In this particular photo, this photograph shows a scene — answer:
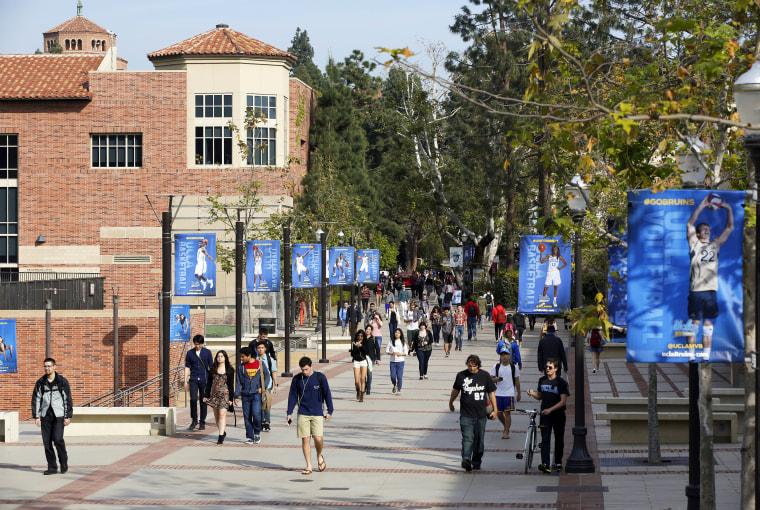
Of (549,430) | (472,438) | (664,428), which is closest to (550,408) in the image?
(549,430)

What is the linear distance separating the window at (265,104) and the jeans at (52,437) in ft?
129

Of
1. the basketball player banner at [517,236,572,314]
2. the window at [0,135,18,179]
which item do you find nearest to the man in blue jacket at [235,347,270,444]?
the basketball player banner at [517,236,572,314]

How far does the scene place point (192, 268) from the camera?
77.6 ft

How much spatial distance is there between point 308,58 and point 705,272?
5244 inches

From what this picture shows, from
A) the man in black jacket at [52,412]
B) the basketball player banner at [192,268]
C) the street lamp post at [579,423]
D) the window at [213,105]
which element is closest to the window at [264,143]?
the window at [213,105]

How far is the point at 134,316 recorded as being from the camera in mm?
30141

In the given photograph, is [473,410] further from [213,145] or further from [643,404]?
[213,145]

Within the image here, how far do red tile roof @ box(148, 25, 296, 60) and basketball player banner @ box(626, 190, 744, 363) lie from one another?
46.4 meters

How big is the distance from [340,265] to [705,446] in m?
28.8

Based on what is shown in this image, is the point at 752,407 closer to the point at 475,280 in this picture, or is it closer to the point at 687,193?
the point at 687,193

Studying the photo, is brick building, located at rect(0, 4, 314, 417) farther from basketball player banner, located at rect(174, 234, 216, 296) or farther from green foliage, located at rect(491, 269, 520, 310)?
basketball player banner, located at rect(174, 234, 216, 296)

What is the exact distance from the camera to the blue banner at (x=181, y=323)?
28.7 meters

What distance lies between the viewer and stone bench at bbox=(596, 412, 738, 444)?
17625mm

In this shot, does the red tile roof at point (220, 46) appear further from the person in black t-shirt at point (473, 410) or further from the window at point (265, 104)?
the person in black t-shirt at point (473, 410)
